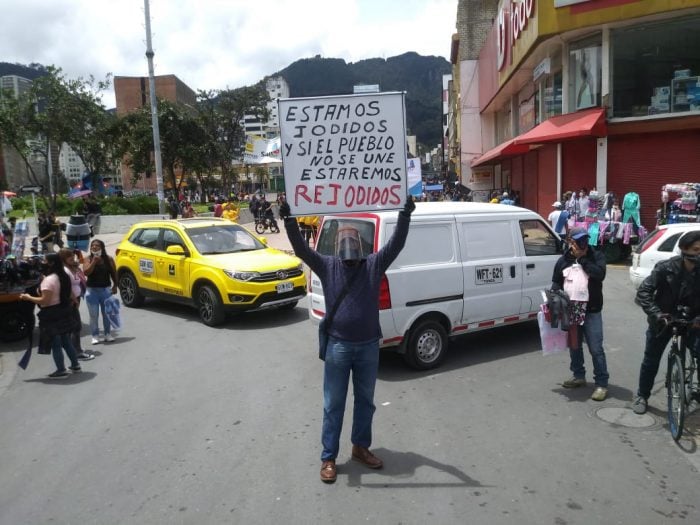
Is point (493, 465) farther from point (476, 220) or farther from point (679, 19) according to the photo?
point (679, 19)

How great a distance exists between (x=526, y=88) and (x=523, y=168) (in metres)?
3.58

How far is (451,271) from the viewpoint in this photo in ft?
22.4

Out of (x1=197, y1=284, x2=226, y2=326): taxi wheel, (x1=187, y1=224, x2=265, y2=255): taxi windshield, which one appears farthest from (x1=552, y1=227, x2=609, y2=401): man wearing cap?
(x1=187, y1=224, x2=265, y2=255): taxi windshield

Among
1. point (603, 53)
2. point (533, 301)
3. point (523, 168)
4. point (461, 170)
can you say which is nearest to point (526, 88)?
point (523, 168)

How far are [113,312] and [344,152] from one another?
5.80 m

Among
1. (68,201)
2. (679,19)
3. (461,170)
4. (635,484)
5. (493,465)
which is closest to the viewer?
(635,484)

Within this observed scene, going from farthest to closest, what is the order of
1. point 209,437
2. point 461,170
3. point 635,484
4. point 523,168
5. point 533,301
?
point 461,170 → point 523,168 → point 533,301 → point 209,437 → point 635,484

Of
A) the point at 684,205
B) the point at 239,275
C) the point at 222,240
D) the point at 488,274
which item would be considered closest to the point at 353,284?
the point at 488,274

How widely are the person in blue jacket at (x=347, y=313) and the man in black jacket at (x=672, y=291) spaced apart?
2192 millimetres

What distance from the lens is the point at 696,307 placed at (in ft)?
15.3

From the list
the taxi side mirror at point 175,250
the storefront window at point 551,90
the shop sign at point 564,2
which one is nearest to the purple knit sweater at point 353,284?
the taxi side mirror at point 175,250

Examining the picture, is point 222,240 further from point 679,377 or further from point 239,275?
point 679,377

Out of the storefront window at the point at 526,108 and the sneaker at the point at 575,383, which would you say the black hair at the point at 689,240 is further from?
the storefront window at the point at 526,108

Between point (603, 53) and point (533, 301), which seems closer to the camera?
point (533, 301)
